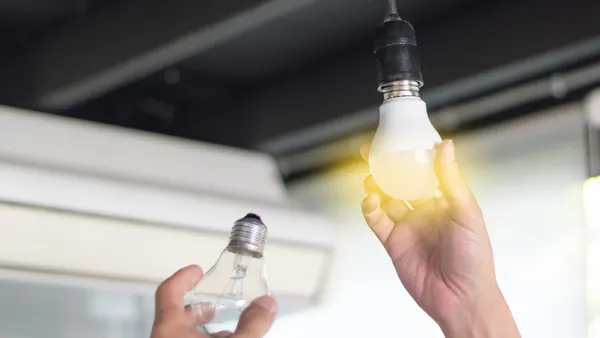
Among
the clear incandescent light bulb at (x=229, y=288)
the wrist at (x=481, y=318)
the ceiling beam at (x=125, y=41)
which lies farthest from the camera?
the ceiling beam at (x=125, y=41)

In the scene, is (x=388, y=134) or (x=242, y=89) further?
(x=242, y=89)

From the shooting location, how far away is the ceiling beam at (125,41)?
4.90ft

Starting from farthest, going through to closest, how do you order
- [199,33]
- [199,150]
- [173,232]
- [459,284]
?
[199,150] → [173,232] → [199,33] → [459,284]

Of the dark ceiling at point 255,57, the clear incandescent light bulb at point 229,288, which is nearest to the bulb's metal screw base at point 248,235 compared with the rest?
the clear incandescent light bulb at point 229,288

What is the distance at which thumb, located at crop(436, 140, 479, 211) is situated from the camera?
698 millimetres

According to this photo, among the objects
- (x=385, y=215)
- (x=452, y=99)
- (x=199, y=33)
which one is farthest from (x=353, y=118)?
(x=385, y=215)

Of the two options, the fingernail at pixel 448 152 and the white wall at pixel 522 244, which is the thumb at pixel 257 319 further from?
the white wall at pixel 522 244

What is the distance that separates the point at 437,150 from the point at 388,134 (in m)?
0.04

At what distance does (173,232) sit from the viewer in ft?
5.58

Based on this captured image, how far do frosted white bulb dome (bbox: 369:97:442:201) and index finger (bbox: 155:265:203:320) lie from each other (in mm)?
201

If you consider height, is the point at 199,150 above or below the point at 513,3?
below

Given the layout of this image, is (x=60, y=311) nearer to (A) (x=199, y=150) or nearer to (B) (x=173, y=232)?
(B) (x=173, y=232)

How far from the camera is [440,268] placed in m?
0.89

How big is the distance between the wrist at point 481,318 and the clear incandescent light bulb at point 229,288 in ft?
0.70
